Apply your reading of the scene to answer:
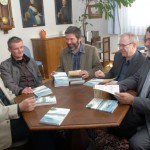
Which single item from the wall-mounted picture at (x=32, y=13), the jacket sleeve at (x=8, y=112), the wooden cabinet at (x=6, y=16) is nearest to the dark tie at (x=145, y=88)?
the jacket sleeve at (x=8, y=112)

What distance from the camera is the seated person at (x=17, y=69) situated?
2377mm

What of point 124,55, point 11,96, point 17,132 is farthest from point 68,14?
point 17,132

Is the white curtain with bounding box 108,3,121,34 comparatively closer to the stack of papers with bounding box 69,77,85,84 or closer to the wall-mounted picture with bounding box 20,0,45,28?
the wall-mounted picture with bounding box 20,0,45,28

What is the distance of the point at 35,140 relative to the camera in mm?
1965

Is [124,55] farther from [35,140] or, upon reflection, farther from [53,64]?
[53,64]

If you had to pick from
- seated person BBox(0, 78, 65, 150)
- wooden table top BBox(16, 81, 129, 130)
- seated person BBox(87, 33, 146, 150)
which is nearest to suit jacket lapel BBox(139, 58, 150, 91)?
seated person BBox(87, 33, 146, 150)

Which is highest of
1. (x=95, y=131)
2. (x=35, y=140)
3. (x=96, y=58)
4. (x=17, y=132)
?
(x=96, y=58)

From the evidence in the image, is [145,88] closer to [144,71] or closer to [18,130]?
[144,71]

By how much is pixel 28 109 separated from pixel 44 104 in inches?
6.2

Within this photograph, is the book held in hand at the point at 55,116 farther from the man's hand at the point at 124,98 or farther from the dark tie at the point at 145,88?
the dark tie at the point at 145,88

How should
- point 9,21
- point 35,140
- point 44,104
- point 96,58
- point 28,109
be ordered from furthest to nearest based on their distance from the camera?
point 9,21
point 96,58
point 35,140
point 44,104
point 28,109

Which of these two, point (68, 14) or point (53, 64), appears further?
point (68, 14)

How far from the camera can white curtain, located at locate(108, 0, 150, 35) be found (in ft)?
16.3

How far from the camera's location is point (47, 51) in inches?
194
